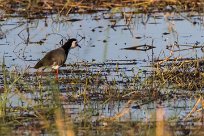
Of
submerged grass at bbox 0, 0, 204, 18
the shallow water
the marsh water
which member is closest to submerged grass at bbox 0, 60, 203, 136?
the marsh water

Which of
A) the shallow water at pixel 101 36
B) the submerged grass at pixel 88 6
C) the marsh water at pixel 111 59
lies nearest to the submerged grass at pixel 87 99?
the marsh water at pixel 111 59

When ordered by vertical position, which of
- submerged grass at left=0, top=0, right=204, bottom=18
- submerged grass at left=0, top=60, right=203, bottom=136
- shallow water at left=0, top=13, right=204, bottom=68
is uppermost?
submerged grass at left=0, top=0, right=204, bottom=18

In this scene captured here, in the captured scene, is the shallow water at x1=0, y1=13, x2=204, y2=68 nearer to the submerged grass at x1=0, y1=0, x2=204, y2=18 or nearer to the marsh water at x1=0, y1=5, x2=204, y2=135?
the marsh water at x1=0, y1=5, x2=204, y2=135

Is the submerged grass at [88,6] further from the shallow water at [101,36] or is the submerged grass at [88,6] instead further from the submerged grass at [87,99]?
the submerged grass at [87,99]

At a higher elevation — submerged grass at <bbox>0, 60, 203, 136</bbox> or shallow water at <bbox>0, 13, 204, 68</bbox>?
shallow water at <bbox>0, 13, 204, 68</bbox>

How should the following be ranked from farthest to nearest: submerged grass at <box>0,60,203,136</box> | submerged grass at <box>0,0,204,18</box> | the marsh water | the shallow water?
submerged grass at <box>0,0,204,18</box> < the shallow water < the marsh water < submerged grass at <box>0,60,203,136</box>

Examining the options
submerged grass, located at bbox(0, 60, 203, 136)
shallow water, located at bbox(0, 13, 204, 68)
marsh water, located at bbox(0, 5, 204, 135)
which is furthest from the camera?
shallow water, located at bbox(0, 13, 204, 68)

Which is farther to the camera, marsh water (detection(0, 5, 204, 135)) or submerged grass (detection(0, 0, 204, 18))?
submerged grass (detection(0, 0, 204, 18))

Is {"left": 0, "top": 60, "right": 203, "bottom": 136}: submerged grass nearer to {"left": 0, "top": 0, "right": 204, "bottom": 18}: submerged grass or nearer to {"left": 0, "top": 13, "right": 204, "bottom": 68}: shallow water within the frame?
{"left": 0, "top": 13, "right": 204, "bottom": 68}: shallow water

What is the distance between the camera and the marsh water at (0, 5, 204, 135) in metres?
7.09

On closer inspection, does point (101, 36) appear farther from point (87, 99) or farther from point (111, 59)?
point (87, 99)

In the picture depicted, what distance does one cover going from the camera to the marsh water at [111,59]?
7086 mm

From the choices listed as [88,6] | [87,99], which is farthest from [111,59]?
[88,6]

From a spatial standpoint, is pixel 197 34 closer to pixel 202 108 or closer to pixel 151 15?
pixel 151 15
